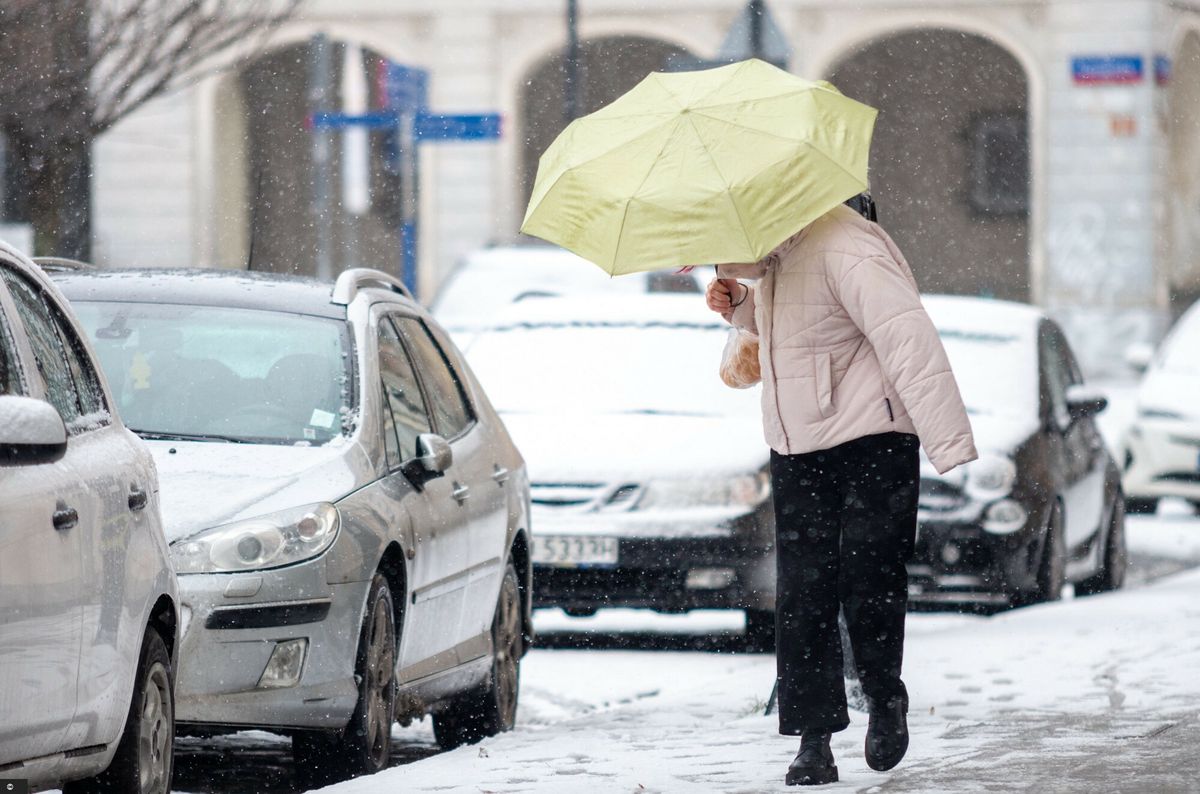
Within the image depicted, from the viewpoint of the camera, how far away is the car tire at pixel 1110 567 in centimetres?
1333

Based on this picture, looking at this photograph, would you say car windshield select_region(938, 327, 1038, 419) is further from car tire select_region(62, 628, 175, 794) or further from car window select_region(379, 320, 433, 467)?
car tire select_region(62, 628, 175, 794)

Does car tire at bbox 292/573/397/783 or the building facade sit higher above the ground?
the building facade

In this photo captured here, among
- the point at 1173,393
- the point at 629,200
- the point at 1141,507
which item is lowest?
the point at 1141,507

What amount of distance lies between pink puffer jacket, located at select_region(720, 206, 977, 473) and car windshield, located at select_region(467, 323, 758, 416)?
5082 millimetres

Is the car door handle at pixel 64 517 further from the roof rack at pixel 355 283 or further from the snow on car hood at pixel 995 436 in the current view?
the snow on car hood at pixel 995 436

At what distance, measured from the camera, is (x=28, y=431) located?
15.4ft

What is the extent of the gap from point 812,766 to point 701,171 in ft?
4.81

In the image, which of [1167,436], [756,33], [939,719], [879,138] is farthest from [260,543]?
[879,138]

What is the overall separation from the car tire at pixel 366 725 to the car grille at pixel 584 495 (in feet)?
11.7

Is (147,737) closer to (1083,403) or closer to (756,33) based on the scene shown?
(1083,403)

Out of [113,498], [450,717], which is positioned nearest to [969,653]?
[450,717]

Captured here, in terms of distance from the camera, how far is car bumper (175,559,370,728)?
256 inches

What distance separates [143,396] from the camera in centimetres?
750

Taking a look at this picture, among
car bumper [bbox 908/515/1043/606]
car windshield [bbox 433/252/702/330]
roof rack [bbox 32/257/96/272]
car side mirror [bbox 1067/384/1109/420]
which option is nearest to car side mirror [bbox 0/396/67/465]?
roof rack [bbox 32/257/96/272]
